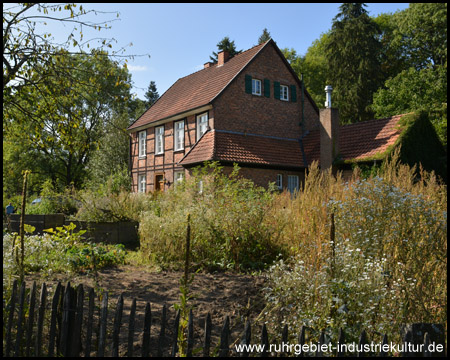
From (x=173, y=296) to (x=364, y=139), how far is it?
51.6ft

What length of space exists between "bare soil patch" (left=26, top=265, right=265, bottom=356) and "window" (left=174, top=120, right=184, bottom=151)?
15.3 metres

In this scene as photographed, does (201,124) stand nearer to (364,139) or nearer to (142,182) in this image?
(142,182)

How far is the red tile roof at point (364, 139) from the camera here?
59.1ft

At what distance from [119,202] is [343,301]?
9320 millimetres

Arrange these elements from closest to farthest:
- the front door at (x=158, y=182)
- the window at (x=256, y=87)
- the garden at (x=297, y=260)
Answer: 1. the garden at (x=297, y=260)
2. the window at (x=256, y=87)
3. the front door at (x=158, y=182)

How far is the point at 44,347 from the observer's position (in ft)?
13.0

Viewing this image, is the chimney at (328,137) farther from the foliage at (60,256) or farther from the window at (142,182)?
the foliage at (60,256)

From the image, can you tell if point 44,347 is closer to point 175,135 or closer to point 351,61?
point 175,135

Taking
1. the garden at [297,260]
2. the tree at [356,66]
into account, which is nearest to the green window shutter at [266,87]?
the tree at [356,66]

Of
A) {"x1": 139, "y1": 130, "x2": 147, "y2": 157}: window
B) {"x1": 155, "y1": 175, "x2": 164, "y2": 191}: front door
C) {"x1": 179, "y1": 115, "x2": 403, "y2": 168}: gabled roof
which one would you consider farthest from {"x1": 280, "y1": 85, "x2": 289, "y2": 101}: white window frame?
{"x1": 139, "y1": 130, "x2": 147, "y2": 157}: window

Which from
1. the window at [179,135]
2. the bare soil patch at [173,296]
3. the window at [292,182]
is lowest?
the bare soil patch at [173,296]

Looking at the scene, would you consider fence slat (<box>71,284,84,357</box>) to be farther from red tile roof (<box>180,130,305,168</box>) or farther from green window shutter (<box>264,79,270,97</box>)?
green window shutter (<box>264,79,270,97</box>)

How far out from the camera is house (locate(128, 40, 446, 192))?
756 inches

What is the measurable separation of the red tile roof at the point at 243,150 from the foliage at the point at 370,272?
12461mm
